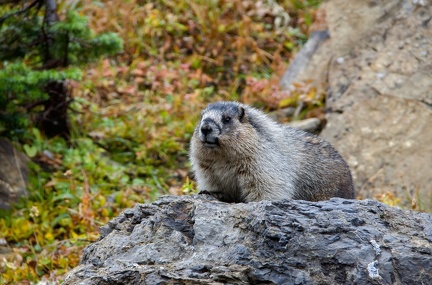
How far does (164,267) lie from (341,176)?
2653 mm

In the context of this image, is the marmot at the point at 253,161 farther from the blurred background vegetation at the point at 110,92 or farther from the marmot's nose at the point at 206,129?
the blurred background vegetation at the point at 110,92

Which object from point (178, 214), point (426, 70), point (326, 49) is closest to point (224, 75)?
point (326, 49)

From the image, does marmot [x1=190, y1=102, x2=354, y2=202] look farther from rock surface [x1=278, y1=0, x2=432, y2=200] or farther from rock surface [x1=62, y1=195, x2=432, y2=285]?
rock surface [x1=278, y1=0, x2=432, y2=200]

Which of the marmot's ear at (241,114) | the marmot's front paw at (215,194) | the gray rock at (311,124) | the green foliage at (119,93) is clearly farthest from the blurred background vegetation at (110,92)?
the marmot's ear at (241,114)

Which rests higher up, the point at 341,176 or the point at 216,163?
the point at 216,163

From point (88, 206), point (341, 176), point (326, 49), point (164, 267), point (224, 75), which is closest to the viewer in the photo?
point (164, 267)

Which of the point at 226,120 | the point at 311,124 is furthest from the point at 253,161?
the point at 311,124

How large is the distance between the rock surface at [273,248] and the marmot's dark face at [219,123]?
1058 mm

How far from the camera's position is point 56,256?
735 cm

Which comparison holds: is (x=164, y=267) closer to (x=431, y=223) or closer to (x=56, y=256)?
(x=431, y=223)

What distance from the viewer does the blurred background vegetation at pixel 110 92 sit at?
7961 millimetres

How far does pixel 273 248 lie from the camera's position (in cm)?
408

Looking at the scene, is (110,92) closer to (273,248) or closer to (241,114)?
(241,114)

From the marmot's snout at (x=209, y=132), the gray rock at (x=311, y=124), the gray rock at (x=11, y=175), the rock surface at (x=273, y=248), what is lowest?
the gray rock at (x=311, y=124)
